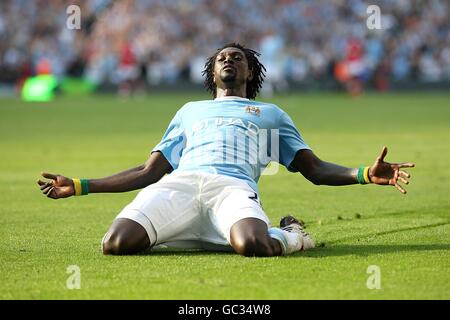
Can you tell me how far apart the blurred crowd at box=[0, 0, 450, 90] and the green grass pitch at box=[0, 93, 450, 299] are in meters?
20.6

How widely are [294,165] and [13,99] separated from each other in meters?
31.6

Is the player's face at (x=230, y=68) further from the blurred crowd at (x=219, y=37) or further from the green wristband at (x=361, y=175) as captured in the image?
the blurred crowd at (x=219, y=37)

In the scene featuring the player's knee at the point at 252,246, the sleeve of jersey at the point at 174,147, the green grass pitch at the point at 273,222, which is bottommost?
the green grass pitch at the point at 273,222

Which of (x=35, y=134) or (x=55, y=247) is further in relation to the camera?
(x=35, y=134)

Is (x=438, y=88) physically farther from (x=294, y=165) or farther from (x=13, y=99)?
(x=294, y=165)

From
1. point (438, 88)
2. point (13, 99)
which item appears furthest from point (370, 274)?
point (438, 88)

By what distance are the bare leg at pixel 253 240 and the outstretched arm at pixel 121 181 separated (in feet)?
4.01

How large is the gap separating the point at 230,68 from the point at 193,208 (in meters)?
1.45

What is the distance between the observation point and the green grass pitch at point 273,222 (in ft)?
22.9

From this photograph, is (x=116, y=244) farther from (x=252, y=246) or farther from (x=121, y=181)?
(x=252, y=246)

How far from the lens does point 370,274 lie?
24.2 feet

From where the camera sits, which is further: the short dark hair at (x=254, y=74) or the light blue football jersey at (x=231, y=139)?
the short dark hair at (x=254, y=74)

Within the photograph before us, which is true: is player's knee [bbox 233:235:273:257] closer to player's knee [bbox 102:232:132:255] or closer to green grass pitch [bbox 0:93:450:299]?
green grass pitch [bbox 0:93:450:299]

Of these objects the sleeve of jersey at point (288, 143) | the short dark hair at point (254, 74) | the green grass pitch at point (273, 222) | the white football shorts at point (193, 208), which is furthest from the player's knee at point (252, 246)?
the short dark hair at point (254, 74)
